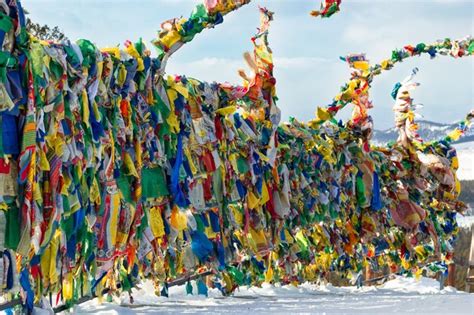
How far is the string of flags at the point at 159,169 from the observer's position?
299 centimetres

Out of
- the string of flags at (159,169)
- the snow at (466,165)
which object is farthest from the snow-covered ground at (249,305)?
the snow at (466,165)

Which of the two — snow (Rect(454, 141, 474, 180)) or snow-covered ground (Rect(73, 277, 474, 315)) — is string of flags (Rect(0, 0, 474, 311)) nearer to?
snow-covered ground (Rect(73, 277, 474, 315))

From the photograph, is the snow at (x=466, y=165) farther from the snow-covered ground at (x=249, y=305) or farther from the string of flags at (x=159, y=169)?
the snow-covered ground at (x=249, y=305)

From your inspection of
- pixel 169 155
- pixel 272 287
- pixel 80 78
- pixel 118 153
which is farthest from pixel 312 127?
pixel 80 78

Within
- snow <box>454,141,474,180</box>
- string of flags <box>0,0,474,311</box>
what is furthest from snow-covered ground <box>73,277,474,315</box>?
snow <box>454,141,474,180</box>

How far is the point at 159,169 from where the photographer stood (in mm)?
3979

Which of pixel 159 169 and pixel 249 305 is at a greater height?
pixel 159 169

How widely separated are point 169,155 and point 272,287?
3519mm

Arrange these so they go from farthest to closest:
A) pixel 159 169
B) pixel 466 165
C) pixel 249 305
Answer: pixel 466 165, pixel 249 305, pixel 159 169

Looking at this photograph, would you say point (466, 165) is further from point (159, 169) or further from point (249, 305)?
point (159, 169)

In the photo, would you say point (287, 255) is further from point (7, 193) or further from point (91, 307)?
point (7, 193)

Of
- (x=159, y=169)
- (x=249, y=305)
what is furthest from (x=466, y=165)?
(x=159, y=169)

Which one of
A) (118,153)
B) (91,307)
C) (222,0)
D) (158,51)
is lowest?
(91,307)

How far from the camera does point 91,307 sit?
15.4ft
